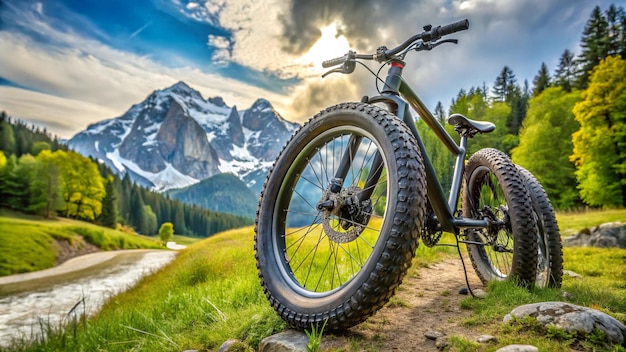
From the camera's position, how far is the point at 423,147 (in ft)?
9.45

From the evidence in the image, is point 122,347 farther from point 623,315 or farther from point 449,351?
point 623,315

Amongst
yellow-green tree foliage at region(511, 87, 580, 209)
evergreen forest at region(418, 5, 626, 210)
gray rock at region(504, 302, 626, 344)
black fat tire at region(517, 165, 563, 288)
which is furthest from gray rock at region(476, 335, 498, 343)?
yellow-green tree foliage at region(511, 87, 580, 209)

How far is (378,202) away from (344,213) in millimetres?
687

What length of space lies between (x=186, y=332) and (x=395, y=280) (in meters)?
2.24

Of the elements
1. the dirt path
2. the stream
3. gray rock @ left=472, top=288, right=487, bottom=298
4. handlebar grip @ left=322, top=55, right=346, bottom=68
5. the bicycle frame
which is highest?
handlebar grip @ left=322, top=55, right=346, bottom=68

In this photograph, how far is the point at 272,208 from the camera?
10.2ft

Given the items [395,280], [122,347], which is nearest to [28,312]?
[122,347]

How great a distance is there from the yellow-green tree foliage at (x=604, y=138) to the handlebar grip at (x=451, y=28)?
24.1m

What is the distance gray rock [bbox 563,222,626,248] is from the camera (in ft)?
37.8

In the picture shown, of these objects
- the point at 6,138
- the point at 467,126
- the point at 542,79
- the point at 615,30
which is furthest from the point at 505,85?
the point at 6,138

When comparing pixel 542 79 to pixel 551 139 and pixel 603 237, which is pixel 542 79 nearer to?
pixel 551 139

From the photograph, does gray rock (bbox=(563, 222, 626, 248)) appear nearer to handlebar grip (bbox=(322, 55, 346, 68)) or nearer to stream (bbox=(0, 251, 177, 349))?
handlebar grip (bbox=(322, 55, 346, 68))

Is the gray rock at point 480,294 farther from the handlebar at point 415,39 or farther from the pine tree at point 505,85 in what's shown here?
the pine tree at point 505,85

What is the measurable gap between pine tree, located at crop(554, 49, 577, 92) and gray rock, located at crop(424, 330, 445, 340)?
41.7m
